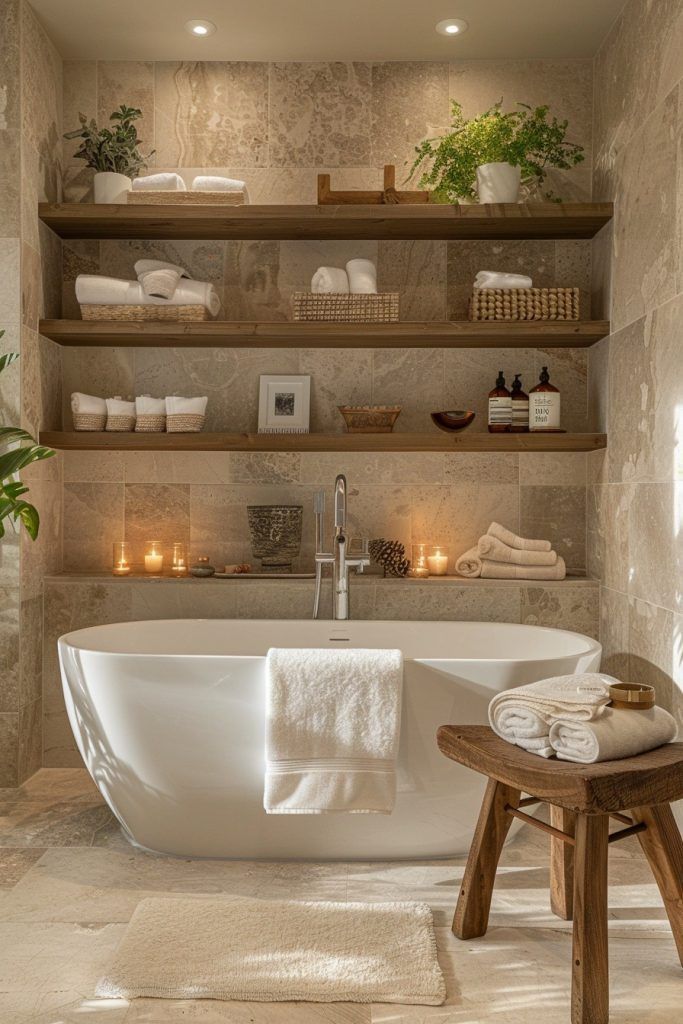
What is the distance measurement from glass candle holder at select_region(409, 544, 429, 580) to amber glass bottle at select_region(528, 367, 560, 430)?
628 mm

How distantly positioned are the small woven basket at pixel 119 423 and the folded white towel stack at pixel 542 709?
1971 mm

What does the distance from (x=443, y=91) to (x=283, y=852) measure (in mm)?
2886

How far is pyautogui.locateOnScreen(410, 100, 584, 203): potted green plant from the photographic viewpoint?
329cm

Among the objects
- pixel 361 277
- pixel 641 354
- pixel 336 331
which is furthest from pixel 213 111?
pixel 641 354

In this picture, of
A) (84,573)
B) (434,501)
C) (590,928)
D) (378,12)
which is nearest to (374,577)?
(434,501)

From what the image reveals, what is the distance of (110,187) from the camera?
3.39 m

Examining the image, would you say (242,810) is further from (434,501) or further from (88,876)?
(434,501)

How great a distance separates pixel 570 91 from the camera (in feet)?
11.7

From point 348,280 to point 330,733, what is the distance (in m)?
1.79

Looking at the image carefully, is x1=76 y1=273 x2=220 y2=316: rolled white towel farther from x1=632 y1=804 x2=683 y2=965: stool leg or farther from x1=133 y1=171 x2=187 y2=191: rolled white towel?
x1=632 y1=804 x2=683 y2=965: stool leg

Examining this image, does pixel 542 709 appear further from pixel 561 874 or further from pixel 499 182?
pixel 499 182

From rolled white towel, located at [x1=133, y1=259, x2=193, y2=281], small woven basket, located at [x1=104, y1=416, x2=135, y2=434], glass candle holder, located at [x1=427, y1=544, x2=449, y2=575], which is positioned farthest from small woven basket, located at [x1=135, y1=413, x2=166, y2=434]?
glass candle holder, located at [x1=427, y1=544, x2=449, y2=575]

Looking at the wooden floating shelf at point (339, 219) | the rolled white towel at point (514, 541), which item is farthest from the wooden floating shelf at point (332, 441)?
the wooden floating shelf at point (339, 219)

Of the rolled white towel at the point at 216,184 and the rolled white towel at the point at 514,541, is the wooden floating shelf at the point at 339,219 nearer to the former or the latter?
the rolled white towel at the point at 216,184
